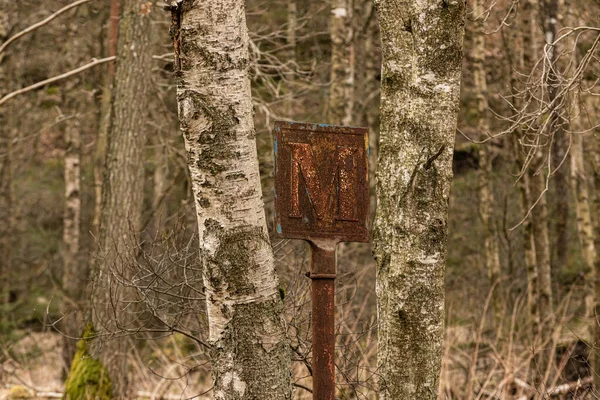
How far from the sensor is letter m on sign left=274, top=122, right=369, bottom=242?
12.1ft

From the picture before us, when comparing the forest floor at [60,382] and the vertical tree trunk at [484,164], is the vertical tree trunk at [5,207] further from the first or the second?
the vertical tree trunk at [484,164]

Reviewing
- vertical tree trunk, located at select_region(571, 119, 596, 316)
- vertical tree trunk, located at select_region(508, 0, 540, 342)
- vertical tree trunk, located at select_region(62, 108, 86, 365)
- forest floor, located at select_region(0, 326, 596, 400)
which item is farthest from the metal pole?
vertical tree trunk, located at select_region(62, 108, 86, 365)

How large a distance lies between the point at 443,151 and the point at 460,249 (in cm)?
1174

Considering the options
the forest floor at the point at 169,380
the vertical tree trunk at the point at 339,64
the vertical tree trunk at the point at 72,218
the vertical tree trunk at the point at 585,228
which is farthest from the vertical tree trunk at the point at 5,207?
the vertical tree trunk at the point at 585,228

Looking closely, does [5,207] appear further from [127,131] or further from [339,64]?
[127,131]

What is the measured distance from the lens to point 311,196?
12.2 ft

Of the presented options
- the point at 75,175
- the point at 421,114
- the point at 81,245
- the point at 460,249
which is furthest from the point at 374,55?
the point at 421,114

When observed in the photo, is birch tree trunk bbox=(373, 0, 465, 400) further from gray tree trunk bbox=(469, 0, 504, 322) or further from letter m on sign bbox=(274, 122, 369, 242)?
gray tree trunk bbox=(469, 0, 504, 322)

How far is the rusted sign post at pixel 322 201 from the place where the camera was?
366 centimetres

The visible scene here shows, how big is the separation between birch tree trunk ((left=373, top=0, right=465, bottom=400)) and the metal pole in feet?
1.78

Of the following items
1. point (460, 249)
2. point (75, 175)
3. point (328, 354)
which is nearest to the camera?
point (328, 354)

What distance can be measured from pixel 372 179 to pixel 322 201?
35.4 feet

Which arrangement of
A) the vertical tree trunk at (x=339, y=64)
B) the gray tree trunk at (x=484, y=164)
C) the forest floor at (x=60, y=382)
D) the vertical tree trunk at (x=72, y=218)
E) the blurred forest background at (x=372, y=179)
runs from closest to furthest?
1. the blurred forest background at (x=372, y=179)
2. the forest floor at (x=60, y=382)
3. the vertical tree trunk at (x=339, y=64)
4. the gray tree trunk at (x=484, y=164)
5. the vertical tree trunk at (x=72, y=218)

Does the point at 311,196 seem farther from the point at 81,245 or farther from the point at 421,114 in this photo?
the point at 81,245
